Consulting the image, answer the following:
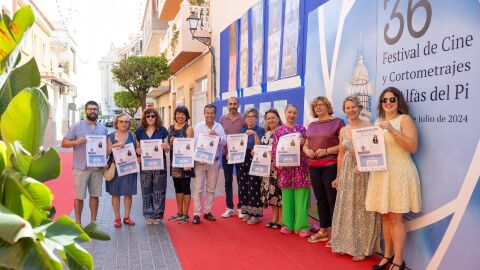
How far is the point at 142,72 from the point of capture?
79.7ft

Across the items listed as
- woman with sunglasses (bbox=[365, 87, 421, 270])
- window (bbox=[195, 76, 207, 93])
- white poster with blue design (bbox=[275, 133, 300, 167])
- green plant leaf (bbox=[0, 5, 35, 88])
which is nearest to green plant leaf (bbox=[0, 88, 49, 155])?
green plant leaf (bbox=[0, 5, 35, 88])

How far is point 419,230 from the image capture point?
14.7 feet

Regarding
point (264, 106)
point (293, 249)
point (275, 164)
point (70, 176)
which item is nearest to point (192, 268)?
point (293, 249)

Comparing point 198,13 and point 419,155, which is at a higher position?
point 198,13

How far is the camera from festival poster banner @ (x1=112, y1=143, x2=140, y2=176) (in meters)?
6.45

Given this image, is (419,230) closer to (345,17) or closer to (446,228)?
(446,228)

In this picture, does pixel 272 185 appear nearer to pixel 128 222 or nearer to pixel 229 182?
pixel 229 182

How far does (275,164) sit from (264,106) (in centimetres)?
361

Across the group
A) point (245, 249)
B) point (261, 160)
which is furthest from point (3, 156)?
point (261, 160)

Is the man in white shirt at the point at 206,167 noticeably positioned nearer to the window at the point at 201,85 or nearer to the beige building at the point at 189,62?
the beige building at the point at 189,62

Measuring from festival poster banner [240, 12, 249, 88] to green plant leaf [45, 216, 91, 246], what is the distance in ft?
34.1

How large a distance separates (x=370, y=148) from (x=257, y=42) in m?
6.89

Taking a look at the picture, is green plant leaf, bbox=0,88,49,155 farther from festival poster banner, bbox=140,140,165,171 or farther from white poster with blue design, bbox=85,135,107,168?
festival poster banner, bbox=140,140,165,171

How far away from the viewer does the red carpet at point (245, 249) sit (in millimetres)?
5055
